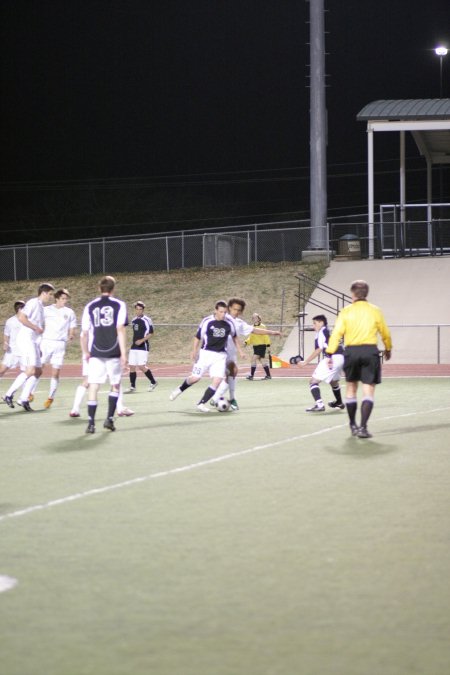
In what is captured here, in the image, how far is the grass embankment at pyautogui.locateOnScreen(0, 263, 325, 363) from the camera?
3609cm

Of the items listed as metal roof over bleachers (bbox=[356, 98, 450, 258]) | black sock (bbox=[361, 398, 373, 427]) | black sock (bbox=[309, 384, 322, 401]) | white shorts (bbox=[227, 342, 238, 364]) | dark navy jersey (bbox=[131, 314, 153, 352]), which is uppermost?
metal roof over bleachers (bbox=[356, 98, 450, 258])

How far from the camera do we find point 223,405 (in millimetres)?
16797

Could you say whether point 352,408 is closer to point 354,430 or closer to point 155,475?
point 354,430

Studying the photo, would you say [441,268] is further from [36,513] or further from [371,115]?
[36,513]

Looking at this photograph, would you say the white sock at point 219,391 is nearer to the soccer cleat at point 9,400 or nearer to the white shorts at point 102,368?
the white shorts at point 102,368

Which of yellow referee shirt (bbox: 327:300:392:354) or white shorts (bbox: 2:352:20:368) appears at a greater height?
yellow referee shirt (bbox: 327:300:392:354)

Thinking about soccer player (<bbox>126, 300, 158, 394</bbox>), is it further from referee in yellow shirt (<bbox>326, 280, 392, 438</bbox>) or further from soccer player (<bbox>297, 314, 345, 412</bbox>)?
referee in yellow shirt (<bbox>326, 280, 392, 438</bbox>)

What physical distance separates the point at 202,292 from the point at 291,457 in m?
28.4

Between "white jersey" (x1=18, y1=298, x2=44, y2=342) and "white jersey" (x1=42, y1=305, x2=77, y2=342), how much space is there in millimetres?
780

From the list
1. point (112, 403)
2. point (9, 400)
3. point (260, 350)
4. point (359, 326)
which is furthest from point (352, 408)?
point (260, 350)

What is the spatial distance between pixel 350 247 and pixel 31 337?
25.6 meters

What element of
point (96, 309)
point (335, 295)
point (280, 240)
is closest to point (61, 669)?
point (96, 309)

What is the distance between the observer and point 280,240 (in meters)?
43.0

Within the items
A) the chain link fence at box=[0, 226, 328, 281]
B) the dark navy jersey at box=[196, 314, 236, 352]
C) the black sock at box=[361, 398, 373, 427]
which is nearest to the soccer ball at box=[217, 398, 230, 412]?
the dark navy jersey at box=[196, 314, 236, 352]
